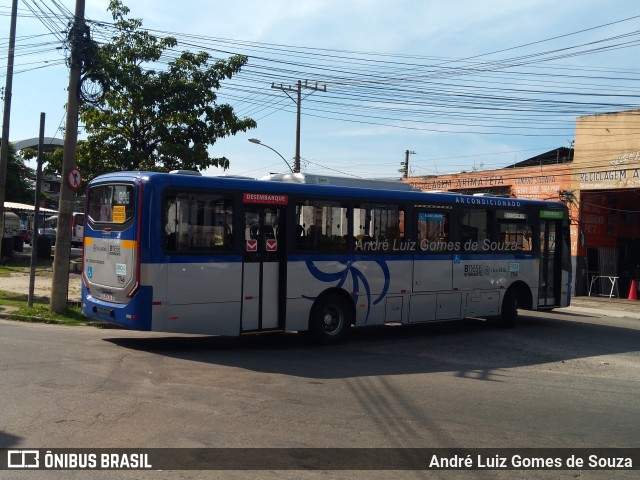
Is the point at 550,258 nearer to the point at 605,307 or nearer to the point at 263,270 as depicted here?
the point at 605,307

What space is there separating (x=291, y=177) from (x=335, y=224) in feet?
4.83

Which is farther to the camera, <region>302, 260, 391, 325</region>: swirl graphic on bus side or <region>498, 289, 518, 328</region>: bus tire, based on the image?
<region>498, 289, 518, 328</region>: bus tire

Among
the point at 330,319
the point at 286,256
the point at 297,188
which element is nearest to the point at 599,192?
the point at 330,319

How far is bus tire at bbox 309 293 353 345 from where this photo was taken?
1191cm

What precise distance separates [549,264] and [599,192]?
1133 centimetres

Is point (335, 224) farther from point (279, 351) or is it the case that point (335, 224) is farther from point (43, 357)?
point (43, 357)

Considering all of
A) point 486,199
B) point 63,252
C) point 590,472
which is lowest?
point 590,472

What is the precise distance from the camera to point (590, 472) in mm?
5742

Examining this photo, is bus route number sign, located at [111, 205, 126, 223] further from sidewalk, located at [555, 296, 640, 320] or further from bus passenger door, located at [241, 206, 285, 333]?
sidewalk, located at [555, 296, 640, 320]

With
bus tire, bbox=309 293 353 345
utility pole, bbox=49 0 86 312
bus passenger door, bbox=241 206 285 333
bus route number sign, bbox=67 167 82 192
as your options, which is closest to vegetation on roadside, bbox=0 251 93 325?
utility pole, bbox=49 0 86 312

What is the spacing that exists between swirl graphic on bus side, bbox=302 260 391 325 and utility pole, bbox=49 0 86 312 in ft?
20.5

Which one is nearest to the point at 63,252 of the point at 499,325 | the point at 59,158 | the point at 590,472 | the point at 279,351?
the point at 59,158

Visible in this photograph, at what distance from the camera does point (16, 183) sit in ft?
143

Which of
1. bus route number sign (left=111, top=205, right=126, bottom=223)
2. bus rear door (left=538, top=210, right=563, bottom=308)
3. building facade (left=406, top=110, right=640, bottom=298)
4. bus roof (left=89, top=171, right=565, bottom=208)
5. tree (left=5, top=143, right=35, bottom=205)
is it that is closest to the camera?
bus roof (left=89, top=171, right=565, bottom=208)
